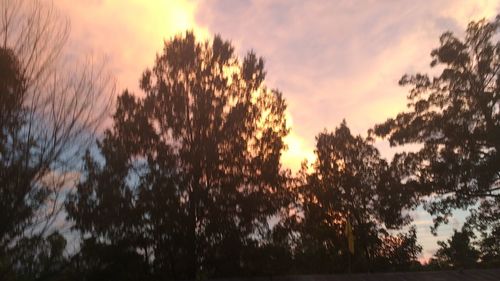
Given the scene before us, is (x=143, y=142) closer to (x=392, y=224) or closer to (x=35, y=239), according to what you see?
(x=35, y=239)

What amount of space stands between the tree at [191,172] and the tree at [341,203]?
995 cm

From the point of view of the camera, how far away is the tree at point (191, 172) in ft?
75.5

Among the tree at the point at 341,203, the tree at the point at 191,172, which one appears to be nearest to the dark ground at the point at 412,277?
the tree at the point at 191,172

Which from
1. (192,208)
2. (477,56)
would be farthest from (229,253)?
(477,56)

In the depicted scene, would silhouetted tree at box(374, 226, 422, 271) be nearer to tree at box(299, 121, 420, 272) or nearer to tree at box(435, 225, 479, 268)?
tree at box(299, 121, 420, 272)

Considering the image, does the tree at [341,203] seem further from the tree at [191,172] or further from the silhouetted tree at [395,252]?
the tree at [191,172]

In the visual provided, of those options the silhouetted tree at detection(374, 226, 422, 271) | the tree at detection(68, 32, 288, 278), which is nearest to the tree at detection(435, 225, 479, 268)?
the silhouetted tree at detection(374, 226, 422, 271)

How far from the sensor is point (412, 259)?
3738cm

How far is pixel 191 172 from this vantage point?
24.7 m

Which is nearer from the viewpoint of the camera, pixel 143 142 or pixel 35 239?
pixel 35 239

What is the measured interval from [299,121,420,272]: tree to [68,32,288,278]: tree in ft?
32.7

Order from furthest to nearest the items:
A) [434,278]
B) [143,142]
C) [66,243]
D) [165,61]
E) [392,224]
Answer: [392,224] → [165,61] → [143,142] → [434,278] → [66,243]

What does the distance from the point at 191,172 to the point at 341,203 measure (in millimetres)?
16117

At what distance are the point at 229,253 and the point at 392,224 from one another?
12996 millimetres
